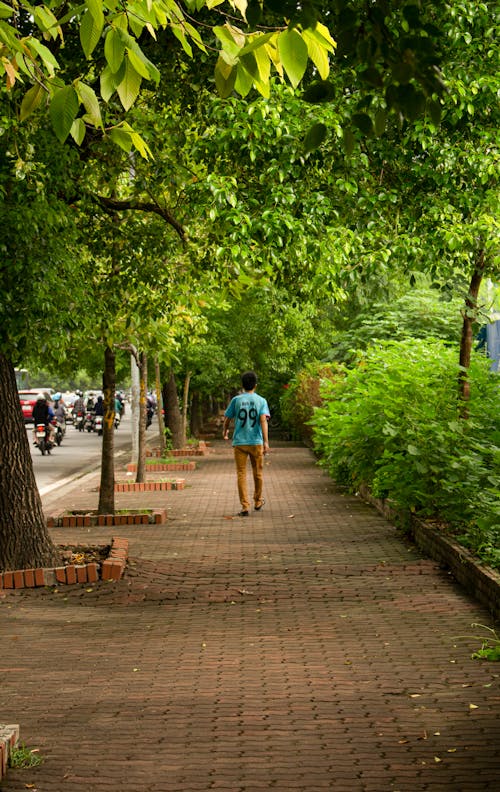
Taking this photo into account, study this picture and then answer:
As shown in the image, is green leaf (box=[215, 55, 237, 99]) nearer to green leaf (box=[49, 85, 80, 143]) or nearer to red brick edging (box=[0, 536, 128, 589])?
green leaf (box=[49, 85, 80, 143])

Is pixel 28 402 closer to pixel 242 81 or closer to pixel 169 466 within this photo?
pixel 169 466

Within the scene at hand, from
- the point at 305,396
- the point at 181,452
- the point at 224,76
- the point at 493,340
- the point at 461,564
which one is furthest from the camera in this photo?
the point at 305,396

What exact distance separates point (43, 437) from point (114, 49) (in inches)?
1238

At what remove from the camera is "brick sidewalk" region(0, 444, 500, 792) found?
497 centimetres

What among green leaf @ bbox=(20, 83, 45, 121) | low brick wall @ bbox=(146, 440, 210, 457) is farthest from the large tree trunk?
low brick wall @ bbox=(146, 440, 210, 457)

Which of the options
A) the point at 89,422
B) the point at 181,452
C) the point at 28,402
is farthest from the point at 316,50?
the point at 28,402

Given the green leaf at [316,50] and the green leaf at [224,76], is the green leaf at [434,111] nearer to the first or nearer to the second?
the green leaf at [316,50]

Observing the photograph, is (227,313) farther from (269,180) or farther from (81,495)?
(269,180)

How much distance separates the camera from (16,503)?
10148 mm

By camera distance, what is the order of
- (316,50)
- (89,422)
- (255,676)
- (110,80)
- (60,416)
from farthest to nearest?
(89,422)
(60,416)
(255,676)
(110,80)
(316,50)

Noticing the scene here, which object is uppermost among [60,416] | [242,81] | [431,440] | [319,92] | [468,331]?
[242,81]

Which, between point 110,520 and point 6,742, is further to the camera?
point 110,520

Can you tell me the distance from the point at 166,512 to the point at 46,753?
34.4 feet

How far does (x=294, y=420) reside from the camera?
1463 inches
